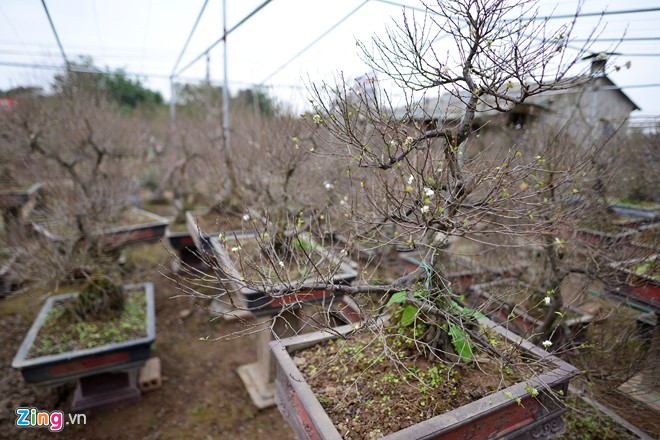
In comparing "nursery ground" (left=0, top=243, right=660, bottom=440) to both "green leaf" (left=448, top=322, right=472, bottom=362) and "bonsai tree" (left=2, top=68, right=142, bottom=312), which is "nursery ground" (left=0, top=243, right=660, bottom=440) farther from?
"green leaf" (left=448, top=322, right=472, bottom=362)

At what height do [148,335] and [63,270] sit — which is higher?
[63,270]

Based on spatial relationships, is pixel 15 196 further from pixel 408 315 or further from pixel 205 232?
pixel 408 315

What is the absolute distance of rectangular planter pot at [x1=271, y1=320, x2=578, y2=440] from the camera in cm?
178

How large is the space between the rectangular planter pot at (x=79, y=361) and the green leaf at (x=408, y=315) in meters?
2.65

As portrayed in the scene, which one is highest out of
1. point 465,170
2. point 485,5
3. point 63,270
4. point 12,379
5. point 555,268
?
point 485,5

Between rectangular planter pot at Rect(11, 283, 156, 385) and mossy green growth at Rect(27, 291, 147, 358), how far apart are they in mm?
87

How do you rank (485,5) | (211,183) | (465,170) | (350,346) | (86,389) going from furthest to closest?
(211,183)
(86,389)
(350,346)
(465,170)
(485,5)

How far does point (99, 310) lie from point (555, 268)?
4551 mm

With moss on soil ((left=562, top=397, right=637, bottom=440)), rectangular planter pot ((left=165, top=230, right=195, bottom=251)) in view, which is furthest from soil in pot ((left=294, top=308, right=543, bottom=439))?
rectangular planter pot ((left=165, top=230, right=195, bottom=251))

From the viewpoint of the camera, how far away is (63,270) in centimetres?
346

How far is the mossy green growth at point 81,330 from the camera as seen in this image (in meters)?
3.47

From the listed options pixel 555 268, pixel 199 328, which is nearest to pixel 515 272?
pixel 555 268

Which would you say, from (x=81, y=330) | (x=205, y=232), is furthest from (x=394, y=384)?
(x=205, y=232)

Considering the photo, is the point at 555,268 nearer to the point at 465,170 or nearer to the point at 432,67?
the point at 465,170
